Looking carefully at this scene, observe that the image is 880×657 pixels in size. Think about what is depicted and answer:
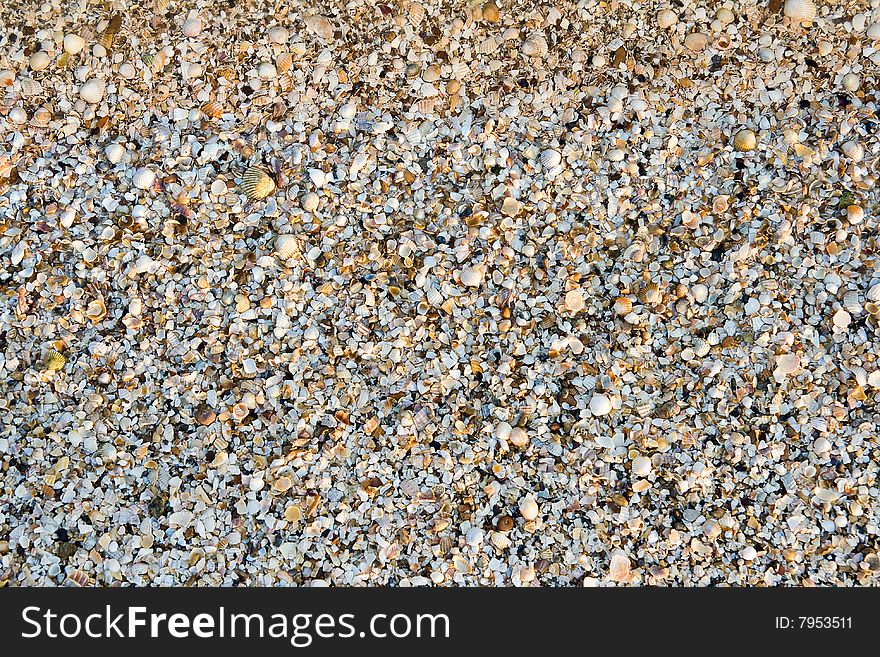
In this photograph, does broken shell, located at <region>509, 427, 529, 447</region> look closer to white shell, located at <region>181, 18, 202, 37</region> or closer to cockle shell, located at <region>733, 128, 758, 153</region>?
cockle shell, located at <region>733, 128, 758, 153</region>

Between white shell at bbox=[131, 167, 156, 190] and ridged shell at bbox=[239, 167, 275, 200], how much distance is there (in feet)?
0.51

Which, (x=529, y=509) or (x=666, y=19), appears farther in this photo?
(x=666, y=19)

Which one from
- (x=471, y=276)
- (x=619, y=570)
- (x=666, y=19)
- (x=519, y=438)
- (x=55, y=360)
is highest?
(x=666, y=19)

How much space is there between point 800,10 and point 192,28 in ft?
3.58

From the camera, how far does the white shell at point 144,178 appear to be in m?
1.09

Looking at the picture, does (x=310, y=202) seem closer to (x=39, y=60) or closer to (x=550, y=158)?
(x=550, y=158)

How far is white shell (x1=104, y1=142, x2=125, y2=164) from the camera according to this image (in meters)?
1.10

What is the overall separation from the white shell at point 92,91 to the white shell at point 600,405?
101 centimetres

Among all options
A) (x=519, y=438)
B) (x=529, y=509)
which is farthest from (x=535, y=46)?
(x=529, y=509)

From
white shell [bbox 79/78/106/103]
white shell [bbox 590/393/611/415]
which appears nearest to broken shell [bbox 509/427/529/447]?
white shell [bbox 590/393/611/415]

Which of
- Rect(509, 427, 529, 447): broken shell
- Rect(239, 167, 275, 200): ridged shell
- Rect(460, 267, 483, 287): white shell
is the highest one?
Rect(239, 167, 275, 200): ridged shell

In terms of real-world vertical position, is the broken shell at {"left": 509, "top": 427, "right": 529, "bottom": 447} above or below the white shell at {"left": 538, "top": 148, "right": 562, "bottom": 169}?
below

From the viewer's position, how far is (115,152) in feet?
3.61

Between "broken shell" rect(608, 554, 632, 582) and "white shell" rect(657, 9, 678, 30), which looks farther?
"white shell" rect(657, 9, 678, 30)
